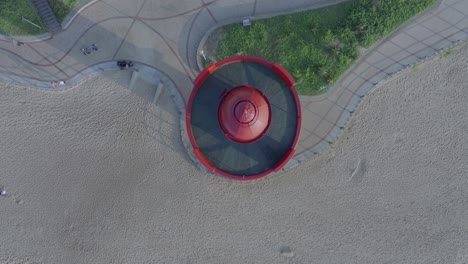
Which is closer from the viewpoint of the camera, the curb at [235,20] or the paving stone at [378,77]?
the curb at [235,20]

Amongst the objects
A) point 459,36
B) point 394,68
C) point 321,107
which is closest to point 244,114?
point 321,107

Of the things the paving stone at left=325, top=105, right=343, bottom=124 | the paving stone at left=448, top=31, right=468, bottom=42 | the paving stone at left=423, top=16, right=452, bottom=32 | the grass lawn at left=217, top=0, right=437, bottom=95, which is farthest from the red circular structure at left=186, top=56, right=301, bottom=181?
the paving stone at left=448, top=31, right=468, bottom=42

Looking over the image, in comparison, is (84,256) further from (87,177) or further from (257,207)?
(257,207)

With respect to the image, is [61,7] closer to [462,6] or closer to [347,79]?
[347,79]

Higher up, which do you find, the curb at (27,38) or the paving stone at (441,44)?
the paving stone at (441,44)

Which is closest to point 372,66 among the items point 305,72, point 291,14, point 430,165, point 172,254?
point 305,72

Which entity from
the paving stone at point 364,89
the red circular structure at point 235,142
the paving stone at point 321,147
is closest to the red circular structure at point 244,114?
the red circular structure at point 235,142

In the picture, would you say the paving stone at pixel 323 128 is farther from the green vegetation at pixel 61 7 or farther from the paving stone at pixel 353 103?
the green vegetation at pixel 61 7
